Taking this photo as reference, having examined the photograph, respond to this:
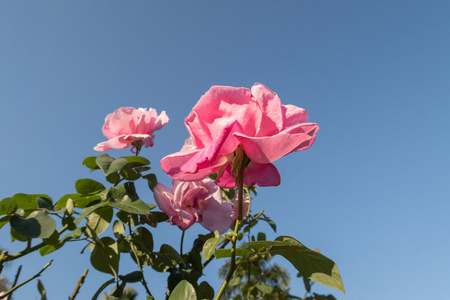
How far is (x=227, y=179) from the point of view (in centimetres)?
Answer: 76

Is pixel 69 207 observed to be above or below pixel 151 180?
below

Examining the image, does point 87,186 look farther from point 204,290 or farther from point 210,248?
point 210,248

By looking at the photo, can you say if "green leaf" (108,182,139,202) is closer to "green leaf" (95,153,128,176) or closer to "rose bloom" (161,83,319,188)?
"green leaf" (95,153,128,176)

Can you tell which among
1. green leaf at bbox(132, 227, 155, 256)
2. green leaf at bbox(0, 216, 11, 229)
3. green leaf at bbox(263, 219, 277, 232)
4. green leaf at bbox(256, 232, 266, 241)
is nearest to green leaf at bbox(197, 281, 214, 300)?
green leaf at bbox(132, 227, 155, 256)

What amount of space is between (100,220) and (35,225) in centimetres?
25

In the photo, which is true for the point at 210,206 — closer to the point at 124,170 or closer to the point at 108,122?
the point at 124,170

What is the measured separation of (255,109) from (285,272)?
254 inches

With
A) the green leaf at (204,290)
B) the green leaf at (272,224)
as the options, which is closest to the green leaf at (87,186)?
the green leaf at (204,290)

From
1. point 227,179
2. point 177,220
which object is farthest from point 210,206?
point 227,179

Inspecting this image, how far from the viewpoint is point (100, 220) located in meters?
1.11

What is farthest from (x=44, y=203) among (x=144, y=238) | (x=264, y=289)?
(x=264, y=289)

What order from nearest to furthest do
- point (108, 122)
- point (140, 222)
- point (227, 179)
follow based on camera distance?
point (227, 179) → point (140, 222) → point (108, 122)

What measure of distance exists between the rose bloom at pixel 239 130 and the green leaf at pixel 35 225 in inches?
14.9

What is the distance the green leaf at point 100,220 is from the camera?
1.10 metres
